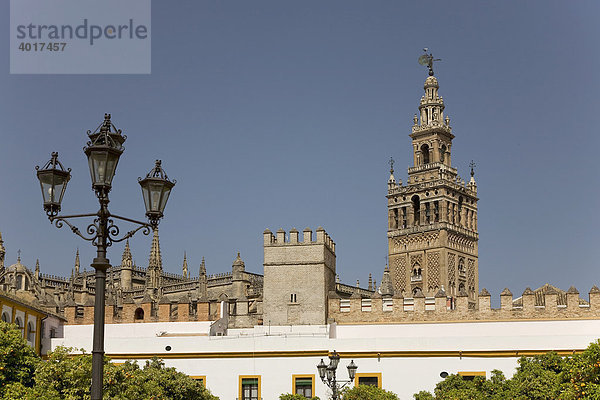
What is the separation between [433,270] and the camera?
6334 cm

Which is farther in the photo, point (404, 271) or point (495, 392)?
point (404, 271)

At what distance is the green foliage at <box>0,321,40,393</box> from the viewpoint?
23.8 metres

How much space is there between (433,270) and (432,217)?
407 centimetres

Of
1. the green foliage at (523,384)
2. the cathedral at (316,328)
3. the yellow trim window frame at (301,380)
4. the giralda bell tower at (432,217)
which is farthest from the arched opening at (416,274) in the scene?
the green foliage at (523,384)

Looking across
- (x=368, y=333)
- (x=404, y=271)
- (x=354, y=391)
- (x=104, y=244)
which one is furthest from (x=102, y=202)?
(x=404, y=271)

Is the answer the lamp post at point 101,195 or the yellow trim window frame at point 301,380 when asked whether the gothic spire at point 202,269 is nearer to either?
the yellow trim window frame at point 301,380

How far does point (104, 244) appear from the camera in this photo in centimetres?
902

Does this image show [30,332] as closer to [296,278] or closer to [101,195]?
[296,278]

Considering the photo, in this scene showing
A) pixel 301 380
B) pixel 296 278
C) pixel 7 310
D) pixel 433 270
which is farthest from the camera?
pixel 433 270

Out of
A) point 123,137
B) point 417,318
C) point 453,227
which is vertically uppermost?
point 453,227

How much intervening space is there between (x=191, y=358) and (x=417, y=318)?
9.25 metres

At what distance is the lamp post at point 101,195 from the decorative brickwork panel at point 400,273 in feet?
184

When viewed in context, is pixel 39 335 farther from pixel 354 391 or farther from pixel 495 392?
pixel 495 392

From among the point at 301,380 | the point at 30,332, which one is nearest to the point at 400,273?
the point at 301,380
